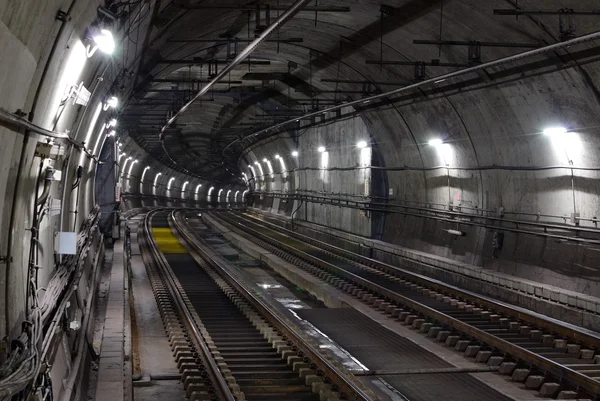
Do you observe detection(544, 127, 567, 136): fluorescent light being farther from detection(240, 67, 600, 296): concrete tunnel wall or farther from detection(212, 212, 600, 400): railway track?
detection(212, 212, 600, 400): railway track

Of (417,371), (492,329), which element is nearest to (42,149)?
(417,371)

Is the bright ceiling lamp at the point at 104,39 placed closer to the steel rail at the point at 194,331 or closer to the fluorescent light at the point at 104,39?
the fluorescent light at the point at 104,39

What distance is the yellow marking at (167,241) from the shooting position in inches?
1075

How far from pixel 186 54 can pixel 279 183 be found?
21135 mm

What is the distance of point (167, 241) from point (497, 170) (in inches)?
639

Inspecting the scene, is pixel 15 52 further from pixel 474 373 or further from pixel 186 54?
pixel 186 54

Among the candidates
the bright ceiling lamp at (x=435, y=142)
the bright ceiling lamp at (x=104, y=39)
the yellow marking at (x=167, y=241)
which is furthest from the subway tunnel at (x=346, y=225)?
the yellow marking at (x=167, y=241)

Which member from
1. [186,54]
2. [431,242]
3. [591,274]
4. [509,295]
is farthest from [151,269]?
[591,274]

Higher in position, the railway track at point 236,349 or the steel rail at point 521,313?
the steel rail at point 521,313

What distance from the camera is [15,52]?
5242 mm

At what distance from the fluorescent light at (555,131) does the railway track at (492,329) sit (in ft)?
12.0

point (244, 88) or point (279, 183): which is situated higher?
point (244, 88)

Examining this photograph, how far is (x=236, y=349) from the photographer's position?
1117 centimetres

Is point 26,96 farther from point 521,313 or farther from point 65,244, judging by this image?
point 521,313
